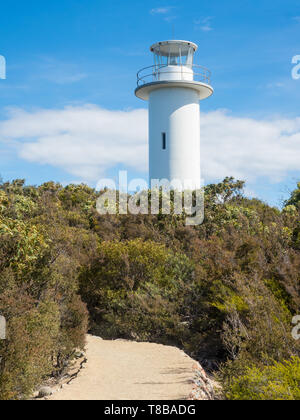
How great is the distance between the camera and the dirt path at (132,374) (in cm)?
844

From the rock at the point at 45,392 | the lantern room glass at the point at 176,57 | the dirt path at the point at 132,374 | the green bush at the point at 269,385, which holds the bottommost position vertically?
the rock at the point at 45,392

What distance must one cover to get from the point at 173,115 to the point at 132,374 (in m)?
17.3

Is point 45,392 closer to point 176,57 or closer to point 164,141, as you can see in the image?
point 164,141

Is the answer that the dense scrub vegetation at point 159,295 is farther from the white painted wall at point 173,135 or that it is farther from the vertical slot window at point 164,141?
the vertical slot window at point 164,141

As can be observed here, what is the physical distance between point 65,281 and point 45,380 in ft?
7.16

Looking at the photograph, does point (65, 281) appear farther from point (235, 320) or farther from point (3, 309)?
point (235, 320)

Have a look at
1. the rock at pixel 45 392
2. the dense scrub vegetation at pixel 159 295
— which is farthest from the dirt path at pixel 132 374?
the dense scrub vegetation at pixel 159 295

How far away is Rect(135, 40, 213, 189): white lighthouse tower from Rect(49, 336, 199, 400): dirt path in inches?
532

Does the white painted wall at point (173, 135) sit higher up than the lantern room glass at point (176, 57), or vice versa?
the lantern room glass at point (176, 57)

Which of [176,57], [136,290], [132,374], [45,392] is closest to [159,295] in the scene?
[136,290]

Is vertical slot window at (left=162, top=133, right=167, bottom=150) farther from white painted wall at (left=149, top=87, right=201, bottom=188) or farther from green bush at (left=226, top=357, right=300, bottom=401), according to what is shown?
green bush at (left=226, top=357, right=300, bottom=401)

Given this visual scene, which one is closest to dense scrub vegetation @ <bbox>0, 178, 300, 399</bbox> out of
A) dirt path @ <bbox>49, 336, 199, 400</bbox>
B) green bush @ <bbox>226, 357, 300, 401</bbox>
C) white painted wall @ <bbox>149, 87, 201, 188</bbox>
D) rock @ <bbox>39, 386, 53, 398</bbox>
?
green bush @ <bbox>226, 357, 300, 401</bbox>

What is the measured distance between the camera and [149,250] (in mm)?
14797

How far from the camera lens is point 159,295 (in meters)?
13.4
